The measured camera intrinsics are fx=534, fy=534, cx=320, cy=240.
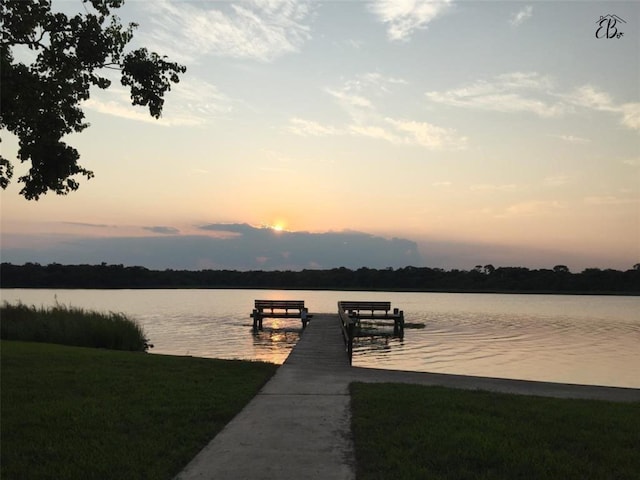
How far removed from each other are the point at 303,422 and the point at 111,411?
Answer: 314 centimetres

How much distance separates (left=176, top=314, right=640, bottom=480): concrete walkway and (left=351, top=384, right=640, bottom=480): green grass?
366mm

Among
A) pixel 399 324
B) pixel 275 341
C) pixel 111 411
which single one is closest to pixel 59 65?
pixel 111 411

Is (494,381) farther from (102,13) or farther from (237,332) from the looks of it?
(237,332)

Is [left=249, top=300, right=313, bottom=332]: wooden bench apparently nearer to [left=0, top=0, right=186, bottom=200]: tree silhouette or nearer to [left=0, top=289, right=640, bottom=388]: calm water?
[left=0, top=289, right=640, bottom=388]: calm water

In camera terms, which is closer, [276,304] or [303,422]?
[303,422]

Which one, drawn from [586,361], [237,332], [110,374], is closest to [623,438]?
[110,374]

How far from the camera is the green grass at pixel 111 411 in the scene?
20.7 ft

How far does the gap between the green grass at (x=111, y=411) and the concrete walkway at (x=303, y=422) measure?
1.25ft

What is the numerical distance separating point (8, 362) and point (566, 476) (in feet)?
42.2

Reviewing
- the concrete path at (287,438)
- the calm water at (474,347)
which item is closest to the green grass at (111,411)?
the concrete path at (287,438)

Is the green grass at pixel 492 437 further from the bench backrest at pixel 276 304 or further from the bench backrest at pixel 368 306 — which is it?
the bench backrest at pixel 276 304

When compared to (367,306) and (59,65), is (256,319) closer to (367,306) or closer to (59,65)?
(367,306)

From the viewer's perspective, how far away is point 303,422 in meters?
8.30

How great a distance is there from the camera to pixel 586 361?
2358 cm
